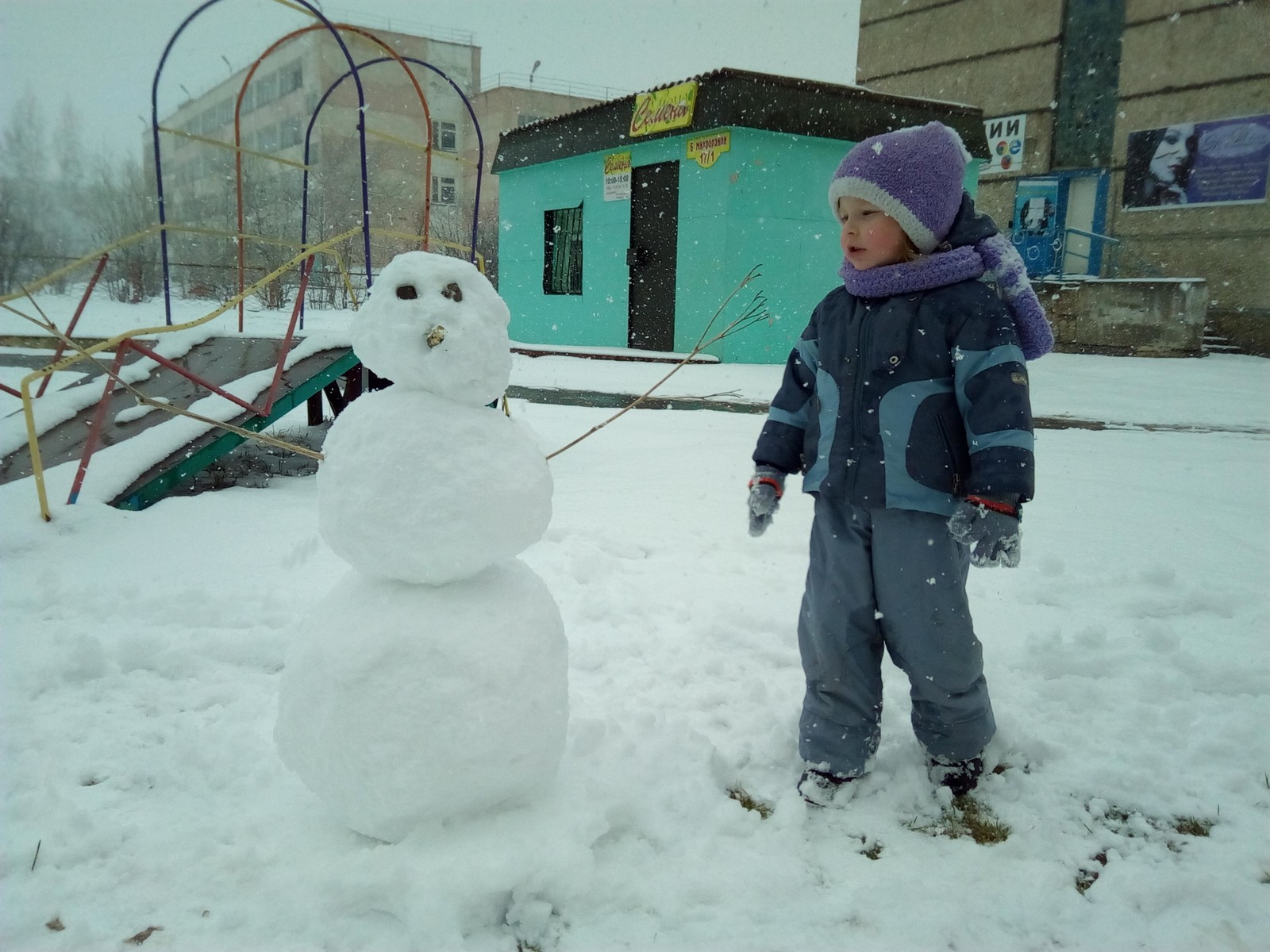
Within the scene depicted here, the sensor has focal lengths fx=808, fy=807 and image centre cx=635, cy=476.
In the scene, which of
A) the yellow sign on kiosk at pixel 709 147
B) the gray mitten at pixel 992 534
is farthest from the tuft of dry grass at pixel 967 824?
the yellow sign on kiosk at pixel 709 147

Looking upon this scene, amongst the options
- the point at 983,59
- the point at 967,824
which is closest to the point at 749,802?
the point at 967,824

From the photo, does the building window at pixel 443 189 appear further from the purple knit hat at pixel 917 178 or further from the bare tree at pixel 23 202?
the purple knit hat at pixel 917 178

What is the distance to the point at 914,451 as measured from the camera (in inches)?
74.1

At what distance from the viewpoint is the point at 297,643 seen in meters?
1.67

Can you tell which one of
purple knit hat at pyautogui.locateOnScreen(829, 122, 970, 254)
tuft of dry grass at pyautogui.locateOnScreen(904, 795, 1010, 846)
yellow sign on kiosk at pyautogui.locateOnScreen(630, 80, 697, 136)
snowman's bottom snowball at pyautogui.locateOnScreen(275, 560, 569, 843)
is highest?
yellow sign on kiosk at pyautogui.locateOnScreen(630, 80, 697, 136)

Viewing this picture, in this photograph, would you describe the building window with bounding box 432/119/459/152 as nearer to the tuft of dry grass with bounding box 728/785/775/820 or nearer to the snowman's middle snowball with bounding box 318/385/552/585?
the snowman's middle snowball with bounding box 318/385/552/585

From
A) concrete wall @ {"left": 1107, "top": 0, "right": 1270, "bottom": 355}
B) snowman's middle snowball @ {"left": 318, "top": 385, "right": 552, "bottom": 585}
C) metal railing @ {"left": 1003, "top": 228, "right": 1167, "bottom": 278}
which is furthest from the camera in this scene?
metal railing @ {"left": 1003, "top": 228, "right": 1167, "bottom": 278}

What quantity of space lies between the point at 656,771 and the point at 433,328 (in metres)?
1.19

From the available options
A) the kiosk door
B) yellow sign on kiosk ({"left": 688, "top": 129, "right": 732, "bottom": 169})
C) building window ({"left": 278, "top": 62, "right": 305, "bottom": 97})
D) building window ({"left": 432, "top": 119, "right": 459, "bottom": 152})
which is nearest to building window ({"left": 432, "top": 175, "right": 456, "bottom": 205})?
building window ({"left": 432, "top": 119, "right": 459, "bottom": 152})

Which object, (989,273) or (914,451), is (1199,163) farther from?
(914,451)

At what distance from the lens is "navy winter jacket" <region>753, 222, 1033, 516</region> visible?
179cm

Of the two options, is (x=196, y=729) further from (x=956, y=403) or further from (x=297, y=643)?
(x=956, y=403)

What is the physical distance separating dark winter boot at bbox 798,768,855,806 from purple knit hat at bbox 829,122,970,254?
132 centimetres

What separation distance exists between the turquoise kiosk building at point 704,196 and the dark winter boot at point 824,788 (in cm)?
999
